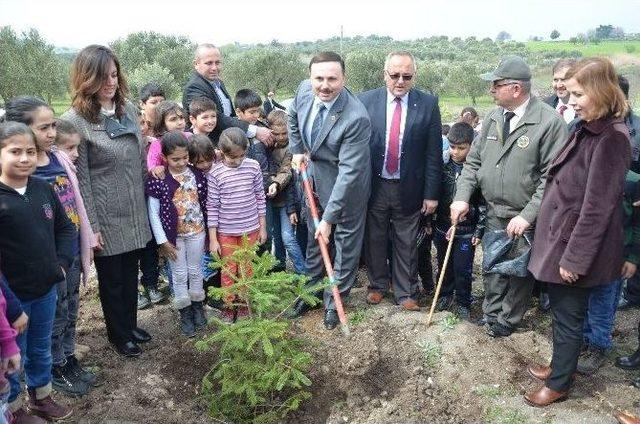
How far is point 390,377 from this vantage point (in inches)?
156

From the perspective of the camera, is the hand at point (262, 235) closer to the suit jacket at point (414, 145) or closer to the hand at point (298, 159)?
the hand at point (298, 159)

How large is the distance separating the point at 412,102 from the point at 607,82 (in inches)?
70.0

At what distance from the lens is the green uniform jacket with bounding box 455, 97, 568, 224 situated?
3.93 metres

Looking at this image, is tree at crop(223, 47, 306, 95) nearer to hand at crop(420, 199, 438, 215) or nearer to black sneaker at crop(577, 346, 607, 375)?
hand at crop(420, 199, 438, 215)

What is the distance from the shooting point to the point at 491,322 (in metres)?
4.60

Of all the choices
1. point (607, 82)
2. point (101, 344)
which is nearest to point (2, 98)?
point (101, 344)

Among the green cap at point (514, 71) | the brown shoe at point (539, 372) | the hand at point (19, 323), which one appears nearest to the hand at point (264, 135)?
the green cap at point (514, 71)

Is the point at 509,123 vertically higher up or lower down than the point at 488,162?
higher up

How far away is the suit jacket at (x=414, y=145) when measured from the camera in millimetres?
4609

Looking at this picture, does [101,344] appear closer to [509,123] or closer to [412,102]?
[412,102]

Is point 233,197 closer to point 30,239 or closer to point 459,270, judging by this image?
point 30,239

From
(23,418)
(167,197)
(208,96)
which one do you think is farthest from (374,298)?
(23,418)

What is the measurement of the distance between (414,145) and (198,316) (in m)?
2.65

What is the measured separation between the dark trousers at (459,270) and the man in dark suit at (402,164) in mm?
338
